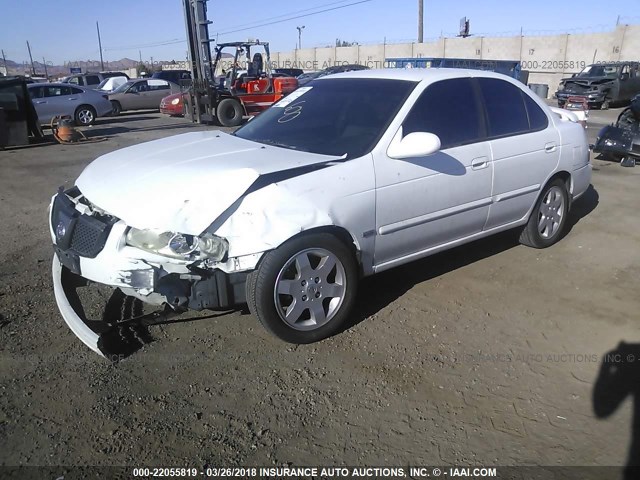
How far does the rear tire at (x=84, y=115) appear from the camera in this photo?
16.6 m

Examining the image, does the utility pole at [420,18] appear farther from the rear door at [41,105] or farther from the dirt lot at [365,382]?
the dirt lot at [365,382]

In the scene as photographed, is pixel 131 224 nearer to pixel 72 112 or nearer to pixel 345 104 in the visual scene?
pixel 345 104

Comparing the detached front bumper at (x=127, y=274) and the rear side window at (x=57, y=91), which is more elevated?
the rear side window at (x=57, y=91)

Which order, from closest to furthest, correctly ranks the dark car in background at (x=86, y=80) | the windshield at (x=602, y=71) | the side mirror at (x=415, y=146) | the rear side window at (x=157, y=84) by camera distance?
1. the side mirror at (x=415, y=146)
2. the rear side window at (x=157, y=84)
3. the windshield at (x=602, y=71)
4. the dark car in background at (x=86, y=80)

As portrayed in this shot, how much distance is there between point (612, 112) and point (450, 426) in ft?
71.3

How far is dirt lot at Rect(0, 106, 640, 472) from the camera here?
2533 millimetres

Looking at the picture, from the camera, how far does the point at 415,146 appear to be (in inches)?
136

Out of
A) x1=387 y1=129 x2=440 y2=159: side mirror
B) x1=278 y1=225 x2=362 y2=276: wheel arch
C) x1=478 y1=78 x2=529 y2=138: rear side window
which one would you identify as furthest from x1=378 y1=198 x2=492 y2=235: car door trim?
x1=478 y1=78 x2=529 y2=138: rear side window

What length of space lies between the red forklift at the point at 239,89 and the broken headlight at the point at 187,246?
13413 mm

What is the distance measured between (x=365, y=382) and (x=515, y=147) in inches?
101

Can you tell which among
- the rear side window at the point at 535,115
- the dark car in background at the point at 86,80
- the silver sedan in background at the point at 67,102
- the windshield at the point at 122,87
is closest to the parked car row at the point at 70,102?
the silver sedan in background at the point at 67,102

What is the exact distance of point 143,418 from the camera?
8.93 ft

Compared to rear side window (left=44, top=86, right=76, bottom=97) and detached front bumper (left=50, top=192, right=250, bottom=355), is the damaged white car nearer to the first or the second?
detached front bumper (left=50, top=192, right=250, bottom=355)

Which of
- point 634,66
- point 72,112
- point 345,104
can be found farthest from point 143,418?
point 634,66
